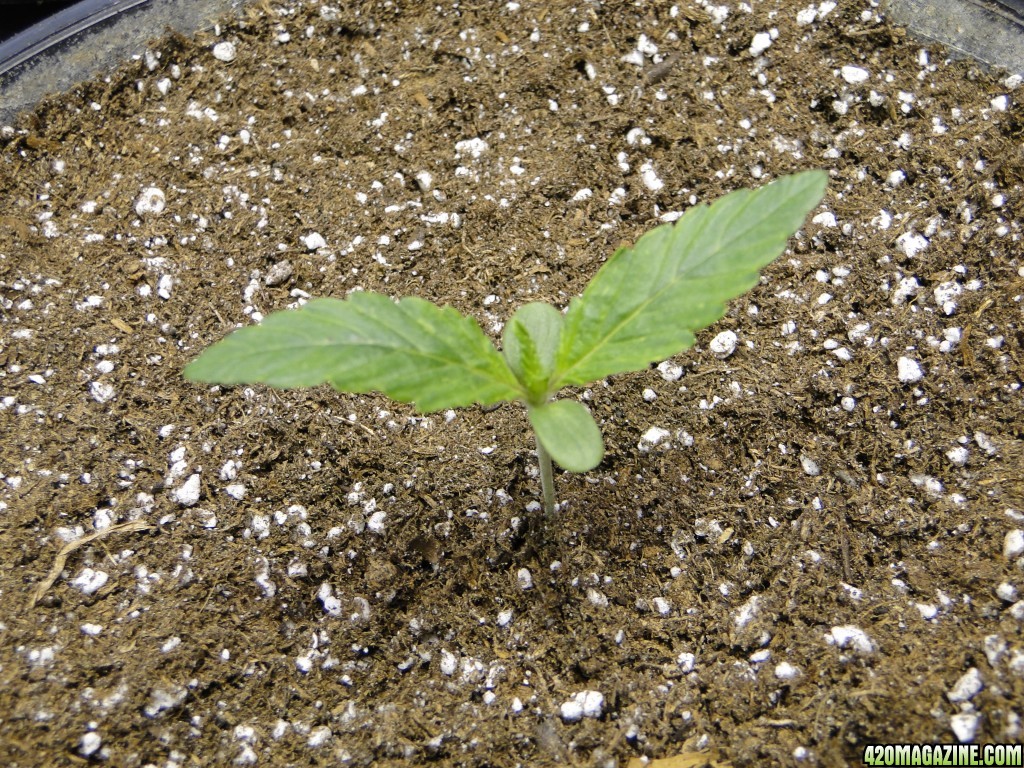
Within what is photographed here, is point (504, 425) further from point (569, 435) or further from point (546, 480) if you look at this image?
point (569, 435)

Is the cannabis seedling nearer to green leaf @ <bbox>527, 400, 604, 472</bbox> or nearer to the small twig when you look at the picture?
green leaf @ <bbox>527, 400, 604, 472</bbox>

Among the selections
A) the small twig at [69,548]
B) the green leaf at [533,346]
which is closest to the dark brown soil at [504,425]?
the small twig at [69,548]

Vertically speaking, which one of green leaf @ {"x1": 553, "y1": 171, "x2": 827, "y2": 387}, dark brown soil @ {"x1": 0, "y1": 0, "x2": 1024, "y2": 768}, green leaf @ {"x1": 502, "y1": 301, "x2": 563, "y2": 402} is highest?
green leaf @ {"x1": 553, "y1": 171, "x2": 827, "y2": 387}

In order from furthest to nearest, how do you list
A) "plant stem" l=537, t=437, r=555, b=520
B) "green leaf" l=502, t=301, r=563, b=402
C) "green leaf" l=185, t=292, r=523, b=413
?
"plant stem" l=537, t=437, r=555, b=520 → "green leaf" l=502, t=301, r=563, b=402 → "green leaf" l=185, t=292, r=523, b=413

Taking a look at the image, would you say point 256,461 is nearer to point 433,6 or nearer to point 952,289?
point 433,6

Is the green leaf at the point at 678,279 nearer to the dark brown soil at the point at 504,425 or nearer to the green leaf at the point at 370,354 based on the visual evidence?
the green leaf at the point at 370,354

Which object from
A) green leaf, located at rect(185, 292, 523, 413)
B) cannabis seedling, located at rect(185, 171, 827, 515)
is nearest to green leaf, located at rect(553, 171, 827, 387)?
cannabis seedling, located at rect(185, 171, 827, 515)

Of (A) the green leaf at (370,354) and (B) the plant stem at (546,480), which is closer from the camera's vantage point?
(A) the green leaf at (370,354)
